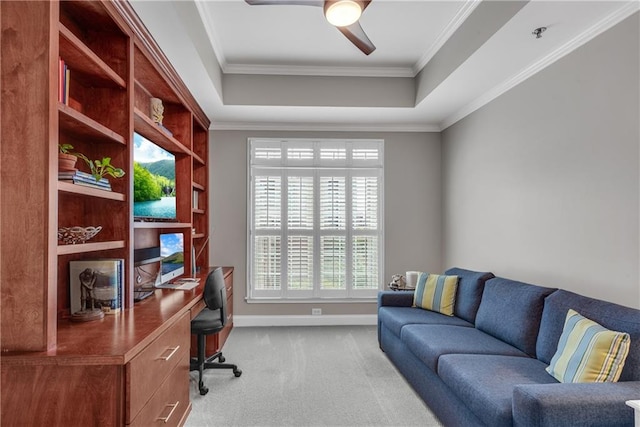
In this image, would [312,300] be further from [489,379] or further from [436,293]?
[489,379]

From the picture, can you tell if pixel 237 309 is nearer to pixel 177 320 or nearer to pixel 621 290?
pixel 177 320

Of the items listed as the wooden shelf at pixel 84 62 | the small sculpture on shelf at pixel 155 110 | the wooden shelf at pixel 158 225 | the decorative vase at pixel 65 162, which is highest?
the small sculpture on shelf at pixel 155 110

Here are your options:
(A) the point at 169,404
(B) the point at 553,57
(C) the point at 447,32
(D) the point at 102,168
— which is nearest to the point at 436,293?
(B) the point at 553,57

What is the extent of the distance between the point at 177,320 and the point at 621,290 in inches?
105

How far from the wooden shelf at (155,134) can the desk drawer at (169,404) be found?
168 cm

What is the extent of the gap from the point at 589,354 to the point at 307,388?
6.41 feet

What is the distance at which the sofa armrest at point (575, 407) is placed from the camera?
152 centimetres

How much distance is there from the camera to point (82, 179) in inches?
71.3

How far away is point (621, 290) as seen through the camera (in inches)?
85.8

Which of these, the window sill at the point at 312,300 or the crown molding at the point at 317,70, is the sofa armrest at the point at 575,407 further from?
the crown molding at the point at 317,70

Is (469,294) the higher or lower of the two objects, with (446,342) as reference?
higher

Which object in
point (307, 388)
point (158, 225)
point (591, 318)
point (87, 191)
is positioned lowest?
point (307, 388)

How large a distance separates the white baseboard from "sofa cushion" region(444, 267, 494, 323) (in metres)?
1.59

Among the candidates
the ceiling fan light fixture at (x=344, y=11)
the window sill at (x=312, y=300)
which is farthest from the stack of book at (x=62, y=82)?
the window sill at (x=312, y=300)
